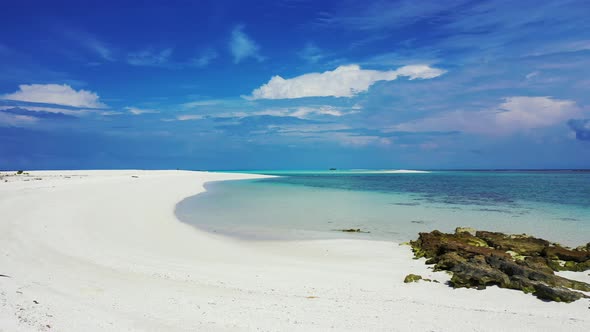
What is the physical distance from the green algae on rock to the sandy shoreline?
11.8 inches

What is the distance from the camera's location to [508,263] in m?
9.02

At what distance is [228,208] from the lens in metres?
25.6

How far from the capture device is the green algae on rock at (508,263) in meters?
7.97

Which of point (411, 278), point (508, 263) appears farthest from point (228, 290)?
point (508, 263)

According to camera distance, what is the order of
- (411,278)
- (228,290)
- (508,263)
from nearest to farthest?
(228,290) → (411,278) → (508,263)

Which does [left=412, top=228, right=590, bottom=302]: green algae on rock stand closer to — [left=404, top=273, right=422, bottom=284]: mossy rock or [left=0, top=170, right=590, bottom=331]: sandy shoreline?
[left=0, top=170, right=590, bottom=331]: sandy shoreline

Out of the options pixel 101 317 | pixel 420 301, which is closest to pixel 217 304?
pixel 101 317

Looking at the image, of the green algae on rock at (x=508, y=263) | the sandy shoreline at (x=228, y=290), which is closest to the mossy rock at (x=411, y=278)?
the sandy shoreline at (x=228, y=290)

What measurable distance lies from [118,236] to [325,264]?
25.8ft

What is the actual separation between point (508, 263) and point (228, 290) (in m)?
7.01

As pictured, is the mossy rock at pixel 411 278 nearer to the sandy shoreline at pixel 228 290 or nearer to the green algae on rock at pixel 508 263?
the sandy shoreline at pixel 228 290

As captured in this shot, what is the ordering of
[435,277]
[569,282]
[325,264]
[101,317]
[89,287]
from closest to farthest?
1. [101,317]
2. [89,287]
3. [569,282]
4. [435,277]
5. [325,264]

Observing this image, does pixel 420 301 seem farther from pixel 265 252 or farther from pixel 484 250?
pixel 265 252

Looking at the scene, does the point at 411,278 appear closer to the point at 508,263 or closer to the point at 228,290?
the point at 508,263
